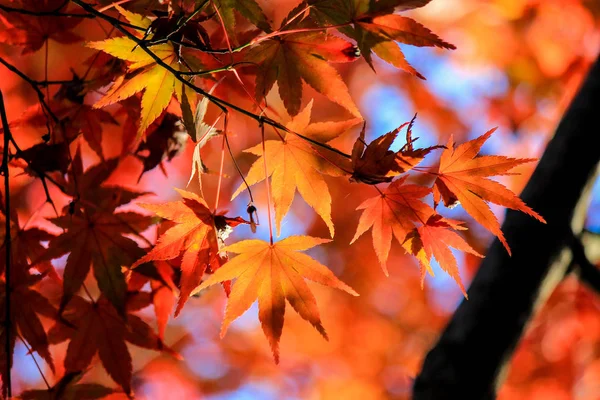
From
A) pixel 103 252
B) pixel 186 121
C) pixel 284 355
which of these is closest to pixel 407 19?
pixel 186 121

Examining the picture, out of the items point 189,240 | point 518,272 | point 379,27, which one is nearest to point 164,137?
point 189,240

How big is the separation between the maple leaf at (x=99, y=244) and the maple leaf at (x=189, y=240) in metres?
0.16

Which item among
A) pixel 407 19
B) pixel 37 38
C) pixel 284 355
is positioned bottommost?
pixel 284 355

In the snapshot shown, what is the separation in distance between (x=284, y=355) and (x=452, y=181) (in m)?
4.55

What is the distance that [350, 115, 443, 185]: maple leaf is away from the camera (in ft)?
2.52

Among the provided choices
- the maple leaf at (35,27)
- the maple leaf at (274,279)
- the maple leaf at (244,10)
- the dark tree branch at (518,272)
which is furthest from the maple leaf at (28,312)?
the dark tree branch at (518,272)

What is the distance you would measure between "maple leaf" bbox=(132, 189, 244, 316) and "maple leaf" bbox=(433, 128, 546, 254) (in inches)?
16.3

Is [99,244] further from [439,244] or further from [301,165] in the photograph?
[439,244]

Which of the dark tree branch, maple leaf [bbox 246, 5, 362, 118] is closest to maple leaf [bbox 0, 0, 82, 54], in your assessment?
maple leaf [bbox 246, 5, 362, 118]

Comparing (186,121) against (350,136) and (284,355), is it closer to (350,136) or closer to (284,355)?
(350,136)

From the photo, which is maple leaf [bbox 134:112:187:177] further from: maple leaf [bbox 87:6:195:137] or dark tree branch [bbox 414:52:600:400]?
dark tree branch [bbox 414:52:600:400]

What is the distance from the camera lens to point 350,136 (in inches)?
197

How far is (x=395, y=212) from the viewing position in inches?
37.0

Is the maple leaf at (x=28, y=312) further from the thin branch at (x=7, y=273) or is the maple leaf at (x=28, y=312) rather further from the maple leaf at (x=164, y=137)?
the maple leaf at (x=164, y=137)
